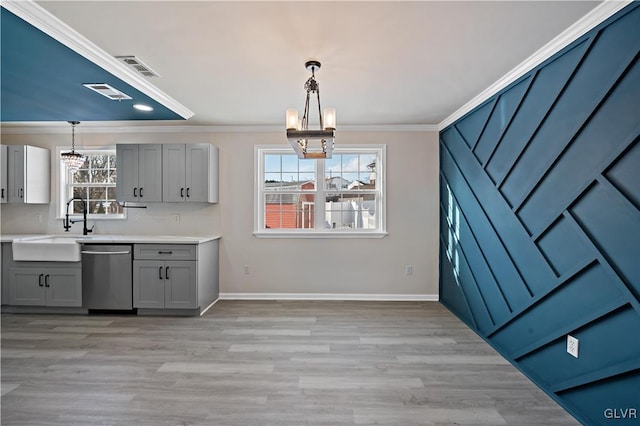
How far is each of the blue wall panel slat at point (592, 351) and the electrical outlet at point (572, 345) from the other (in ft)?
0.08

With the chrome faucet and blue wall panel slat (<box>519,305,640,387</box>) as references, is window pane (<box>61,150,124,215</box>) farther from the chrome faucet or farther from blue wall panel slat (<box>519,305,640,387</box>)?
blue wall panel slat (<box>519,305,640,387</box>)

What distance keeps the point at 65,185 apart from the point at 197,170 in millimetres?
2084

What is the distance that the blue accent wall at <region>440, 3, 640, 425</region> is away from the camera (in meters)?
1.76

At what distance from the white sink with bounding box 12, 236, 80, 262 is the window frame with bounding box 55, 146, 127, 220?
786 mm

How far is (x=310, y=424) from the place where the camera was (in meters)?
2.00

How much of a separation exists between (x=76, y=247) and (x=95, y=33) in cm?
278

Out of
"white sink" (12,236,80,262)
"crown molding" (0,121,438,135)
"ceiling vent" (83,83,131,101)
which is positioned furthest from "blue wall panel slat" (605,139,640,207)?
"white sink" (12,236,80,262)

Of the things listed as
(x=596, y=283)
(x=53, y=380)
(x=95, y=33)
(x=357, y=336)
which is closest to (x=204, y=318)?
(x=53, y=380)

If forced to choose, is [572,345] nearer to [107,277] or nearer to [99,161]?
[107,277]

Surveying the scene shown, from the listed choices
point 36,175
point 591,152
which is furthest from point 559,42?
point 36,175

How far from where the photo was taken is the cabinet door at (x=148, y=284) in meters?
3.98

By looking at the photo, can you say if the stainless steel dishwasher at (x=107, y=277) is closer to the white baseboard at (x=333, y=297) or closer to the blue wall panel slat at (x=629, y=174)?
the white baseboard at (x=333, y=297)

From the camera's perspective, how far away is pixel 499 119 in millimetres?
3018

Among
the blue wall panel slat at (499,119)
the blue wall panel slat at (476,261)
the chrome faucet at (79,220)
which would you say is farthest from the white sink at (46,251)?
the blue wall panel slat at (499,119)
